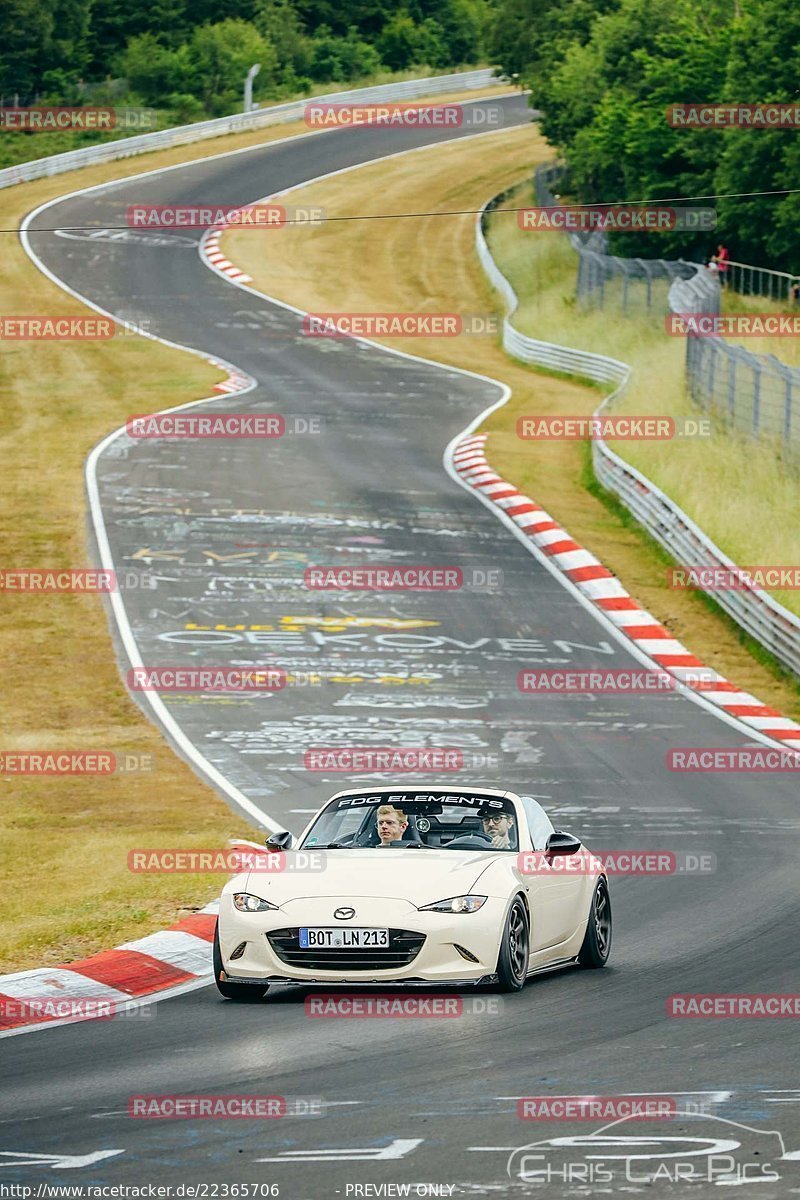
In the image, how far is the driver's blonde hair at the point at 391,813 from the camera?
12.3 metres

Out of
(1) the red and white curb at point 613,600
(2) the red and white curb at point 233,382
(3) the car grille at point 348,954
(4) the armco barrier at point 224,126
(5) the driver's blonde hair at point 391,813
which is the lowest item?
(2) the red and white curb at point 233,382

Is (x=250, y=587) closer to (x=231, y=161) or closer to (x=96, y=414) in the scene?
(x=96, y=414)

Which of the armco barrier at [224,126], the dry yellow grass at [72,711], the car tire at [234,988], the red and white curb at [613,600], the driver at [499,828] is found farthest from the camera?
the armco barrier at [224,126]

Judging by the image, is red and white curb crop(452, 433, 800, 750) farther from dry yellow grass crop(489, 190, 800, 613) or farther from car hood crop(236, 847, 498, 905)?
car hood crop(236, 847, 498, 905)

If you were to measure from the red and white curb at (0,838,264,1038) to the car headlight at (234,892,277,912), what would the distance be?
2.26 ft

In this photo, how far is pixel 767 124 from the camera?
48094 millimetres

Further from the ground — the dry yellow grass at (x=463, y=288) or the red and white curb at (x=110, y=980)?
the red and white curb at (x=110, y=980)

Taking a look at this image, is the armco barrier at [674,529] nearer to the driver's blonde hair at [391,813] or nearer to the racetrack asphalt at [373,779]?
the racetrack asphalt at [373,779]

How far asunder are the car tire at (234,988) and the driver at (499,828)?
1.75m

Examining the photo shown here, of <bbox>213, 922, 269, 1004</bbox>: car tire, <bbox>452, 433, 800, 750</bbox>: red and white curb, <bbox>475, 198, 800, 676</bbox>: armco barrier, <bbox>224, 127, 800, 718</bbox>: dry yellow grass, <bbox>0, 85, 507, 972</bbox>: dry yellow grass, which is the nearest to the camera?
<bbox>213, 922, 269, 1004</bbox>: car tire

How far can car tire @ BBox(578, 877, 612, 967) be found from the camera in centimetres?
1230

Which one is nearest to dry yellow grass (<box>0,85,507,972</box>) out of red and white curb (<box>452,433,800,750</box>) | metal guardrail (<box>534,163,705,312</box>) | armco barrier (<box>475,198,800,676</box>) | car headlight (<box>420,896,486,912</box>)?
car headlight (<box>420,896,486,912</box>)

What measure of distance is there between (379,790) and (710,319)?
3107 centimetres

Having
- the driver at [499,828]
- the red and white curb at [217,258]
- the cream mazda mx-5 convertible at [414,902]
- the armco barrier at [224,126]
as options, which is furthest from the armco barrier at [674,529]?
the armco barrier at [224,126]
